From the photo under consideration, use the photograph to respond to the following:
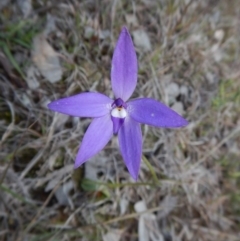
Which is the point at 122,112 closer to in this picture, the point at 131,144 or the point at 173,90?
the point at 131,144

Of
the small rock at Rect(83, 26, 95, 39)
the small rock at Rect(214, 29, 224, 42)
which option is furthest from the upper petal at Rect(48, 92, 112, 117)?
the small rock at Rect(214, 29, 224, 42)

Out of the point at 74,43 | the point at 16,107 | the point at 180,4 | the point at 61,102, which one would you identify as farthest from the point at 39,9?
the point at 61,102

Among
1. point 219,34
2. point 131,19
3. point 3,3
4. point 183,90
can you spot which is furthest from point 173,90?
point 3,3

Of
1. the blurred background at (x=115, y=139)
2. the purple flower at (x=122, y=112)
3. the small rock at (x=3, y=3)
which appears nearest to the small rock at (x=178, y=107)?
the blurred background at (x=115, y=139)

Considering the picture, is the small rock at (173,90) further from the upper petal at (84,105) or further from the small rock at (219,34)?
the upper petal at (84,105)

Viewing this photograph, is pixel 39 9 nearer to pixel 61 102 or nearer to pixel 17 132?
pixel 17 132

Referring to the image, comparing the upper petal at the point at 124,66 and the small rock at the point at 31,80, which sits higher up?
the small rock at the point at 31,80

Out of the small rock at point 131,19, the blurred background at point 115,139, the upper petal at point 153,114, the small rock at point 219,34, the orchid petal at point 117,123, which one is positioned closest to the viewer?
the upper petal at point 153,114

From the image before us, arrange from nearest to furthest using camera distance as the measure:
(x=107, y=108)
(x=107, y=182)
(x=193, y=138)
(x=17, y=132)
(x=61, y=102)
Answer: (x=61, y=102)
(x=107, y=108)
(x=17, y=132)
(x=107, y=182)
(x=193, y=138)
